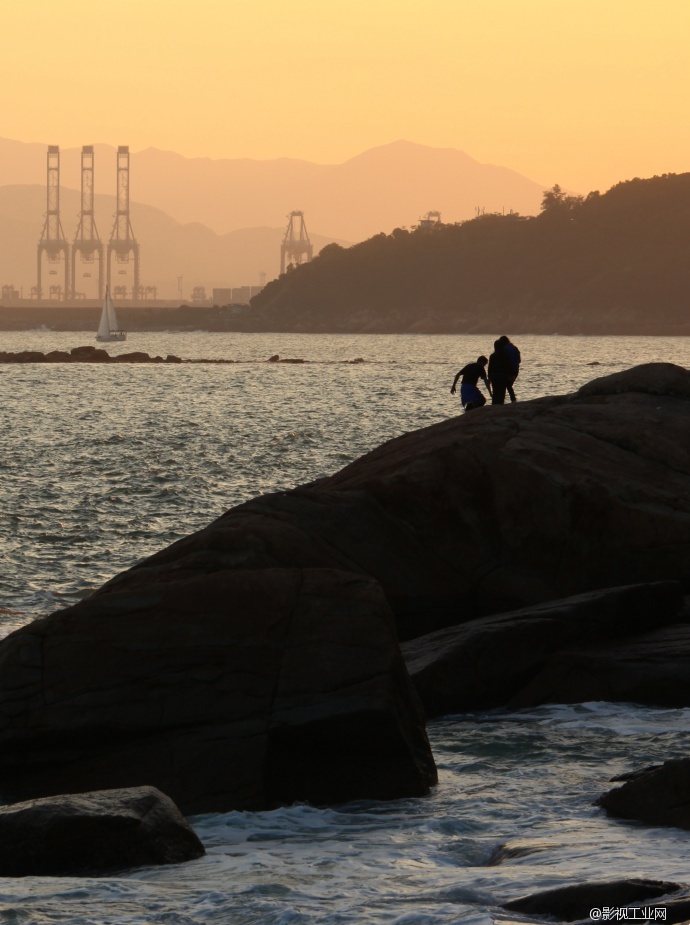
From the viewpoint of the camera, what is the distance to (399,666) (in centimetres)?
877

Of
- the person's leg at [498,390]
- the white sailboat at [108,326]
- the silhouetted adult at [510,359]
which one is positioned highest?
the white sailboat at [108,326]

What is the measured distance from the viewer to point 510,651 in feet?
36.2

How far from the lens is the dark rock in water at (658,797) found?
782 centimetres

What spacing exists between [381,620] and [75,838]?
252 cm

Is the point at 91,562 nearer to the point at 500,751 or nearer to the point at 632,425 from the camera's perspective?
the point at 632,425

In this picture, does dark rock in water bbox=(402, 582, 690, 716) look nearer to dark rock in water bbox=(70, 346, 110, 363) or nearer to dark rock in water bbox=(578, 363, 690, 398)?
dark rock in water bbox=(578, 363, 690, 398)

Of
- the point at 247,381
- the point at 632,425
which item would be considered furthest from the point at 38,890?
the point at 247,381

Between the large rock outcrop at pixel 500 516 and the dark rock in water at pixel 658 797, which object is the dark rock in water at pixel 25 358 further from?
the dark rock in water at pixel 658 797

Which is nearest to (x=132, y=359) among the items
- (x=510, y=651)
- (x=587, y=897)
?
(x=510, y=651)

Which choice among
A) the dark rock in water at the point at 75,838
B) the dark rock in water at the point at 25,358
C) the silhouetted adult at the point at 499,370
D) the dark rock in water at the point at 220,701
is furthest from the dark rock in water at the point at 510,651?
the dark rock in water at the point at 25,358

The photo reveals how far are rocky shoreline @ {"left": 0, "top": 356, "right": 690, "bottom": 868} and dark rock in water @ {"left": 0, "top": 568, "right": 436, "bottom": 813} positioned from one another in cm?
1

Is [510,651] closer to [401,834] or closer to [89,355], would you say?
[401,834]

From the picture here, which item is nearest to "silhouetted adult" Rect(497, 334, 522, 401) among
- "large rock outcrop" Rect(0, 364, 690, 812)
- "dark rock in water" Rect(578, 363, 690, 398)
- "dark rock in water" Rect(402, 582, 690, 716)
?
"dark rock in water" Rect(578, 363, 690, 398)

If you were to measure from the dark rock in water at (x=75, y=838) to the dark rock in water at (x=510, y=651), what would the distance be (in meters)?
3.85
